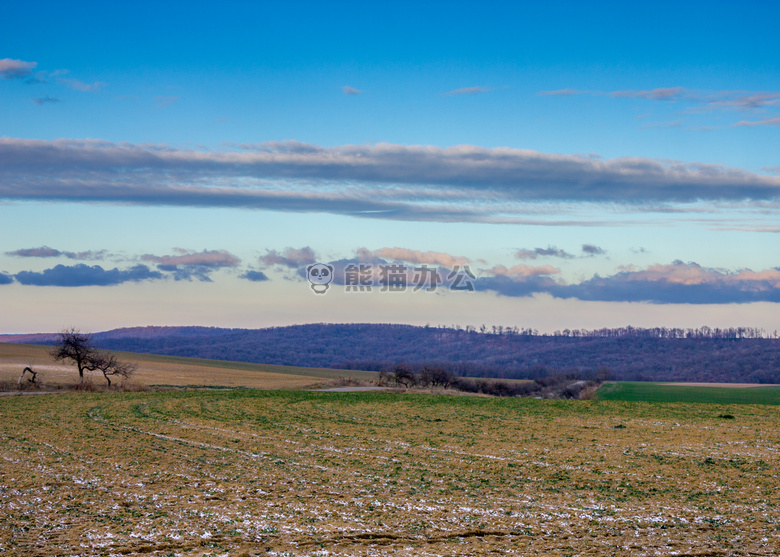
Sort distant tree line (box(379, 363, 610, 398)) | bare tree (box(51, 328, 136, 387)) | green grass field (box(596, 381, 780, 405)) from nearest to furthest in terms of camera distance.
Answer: bare tree (box(51, 328, 136, 387)) < green grass field (box(596, 381, 780, 405)) < distant tree line (box(379, 363, 610, 398))

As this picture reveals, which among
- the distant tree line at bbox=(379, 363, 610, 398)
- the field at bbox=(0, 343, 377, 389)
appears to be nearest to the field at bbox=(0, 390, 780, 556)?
the field at bbox=(0, 343, 377, 389)

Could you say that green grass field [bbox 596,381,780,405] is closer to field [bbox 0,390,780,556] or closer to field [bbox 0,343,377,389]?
field [bbox 0,343,377,389]

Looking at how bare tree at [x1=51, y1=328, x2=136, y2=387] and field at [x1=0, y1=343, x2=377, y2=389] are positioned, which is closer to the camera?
bare tree at [x1=51, y1=328, x2=136, y2=387]

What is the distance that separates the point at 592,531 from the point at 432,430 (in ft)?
59.9

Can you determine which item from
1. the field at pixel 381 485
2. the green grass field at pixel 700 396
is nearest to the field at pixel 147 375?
the green grass field at pixel 700 396

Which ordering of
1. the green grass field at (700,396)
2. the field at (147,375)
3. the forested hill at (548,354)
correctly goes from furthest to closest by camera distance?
the forested hill at (548,354) → the field at (147,375) → the green grass field at (700,396)

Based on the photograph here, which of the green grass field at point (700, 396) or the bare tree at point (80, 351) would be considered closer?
the bare tree at point (80, 351)

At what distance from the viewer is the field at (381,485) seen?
1230cm

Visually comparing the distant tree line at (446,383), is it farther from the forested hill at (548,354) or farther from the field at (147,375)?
the forested hill at (548,354)

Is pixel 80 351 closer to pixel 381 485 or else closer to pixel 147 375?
pixel 147 375

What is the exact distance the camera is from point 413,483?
1831 centimetres

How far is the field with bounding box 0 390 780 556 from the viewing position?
12297 mm

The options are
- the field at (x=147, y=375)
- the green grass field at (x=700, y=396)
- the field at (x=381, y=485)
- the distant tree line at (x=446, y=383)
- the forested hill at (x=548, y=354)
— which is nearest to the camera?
the field at (x=381, y=485)

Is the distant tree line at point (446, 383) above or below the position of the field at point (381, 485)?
below
